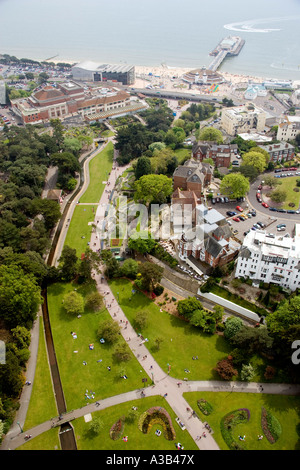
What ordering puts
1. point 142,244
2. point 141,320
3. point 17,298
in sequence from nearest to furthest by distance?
point 17,298 < point 141,320 < point 142,244

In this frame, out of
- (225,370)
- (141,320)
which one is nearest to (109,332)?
(141,320)

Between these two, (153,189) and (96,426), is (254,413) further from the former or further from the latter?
(153,189)

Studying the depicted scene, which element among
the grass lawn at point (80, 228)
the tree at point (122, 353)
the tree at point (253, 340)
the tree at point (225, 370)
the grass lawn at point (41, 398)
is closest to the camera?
the grass lawn at point (41, 398)

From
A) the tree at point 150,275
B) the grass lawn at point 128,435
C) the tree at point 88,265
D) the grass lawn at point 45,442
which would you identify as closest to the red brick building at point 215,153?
the tree at point 150,275

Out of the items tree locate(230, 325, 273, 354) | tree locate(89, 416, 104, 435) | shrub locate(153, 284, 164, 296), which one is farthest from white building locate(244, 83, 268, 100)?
tree locate(89, 416, 104, 435)

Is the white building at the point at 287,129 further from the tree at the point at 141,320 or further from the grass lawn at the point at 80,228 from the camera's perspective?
the tree at the point at 141,320

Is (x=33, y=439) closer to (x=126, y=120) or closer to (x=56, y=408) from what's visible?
(x=56, y=408)
